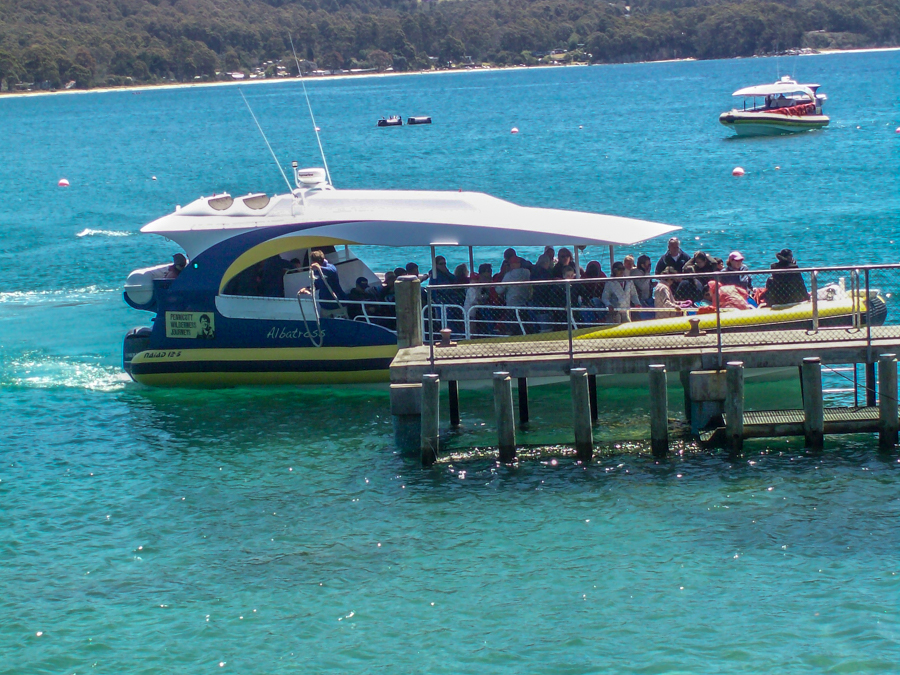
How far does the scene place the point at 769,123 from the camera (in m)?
66.0

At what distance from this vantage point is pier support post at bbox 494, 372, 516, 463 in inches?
592

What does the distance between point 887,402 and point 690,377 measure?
2.62m

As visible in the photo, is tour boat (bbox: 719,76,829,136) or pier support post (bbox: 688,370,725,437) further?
tour boat (bbox: 719,76,829,136)

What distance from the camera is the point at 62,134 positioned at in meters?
108

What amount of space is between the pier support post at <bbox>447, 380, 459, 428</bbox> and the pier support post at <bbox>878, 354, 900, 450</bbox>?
5.97 metres

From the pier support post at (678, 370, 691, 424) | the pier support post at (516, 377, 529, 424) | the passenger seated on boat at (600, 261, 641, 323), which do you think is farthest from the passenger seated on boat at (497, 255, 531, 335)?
the pier support post at (678, 370, 691, 424)

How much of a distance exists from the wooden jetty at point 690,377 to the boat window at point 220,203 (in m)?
5.23

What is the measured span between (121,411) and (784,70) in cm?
15955

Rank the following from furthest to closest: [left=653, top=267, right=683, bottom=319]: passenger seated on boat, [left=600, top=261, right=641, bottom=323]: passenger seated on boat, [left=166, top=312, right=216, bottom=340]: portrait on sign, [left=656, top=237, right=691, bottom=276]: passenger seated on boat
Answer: [left=166, top=312, right=216, bottom=340]: portrait on sign
[left=656, top=237, right=691, bottom=276]: passenger seated on boat
[left=653, top=267, right=683, bottom=319]: passenger seated on boat
[left=600, top=261, right=641, bottom=323]: passenger seated on boat

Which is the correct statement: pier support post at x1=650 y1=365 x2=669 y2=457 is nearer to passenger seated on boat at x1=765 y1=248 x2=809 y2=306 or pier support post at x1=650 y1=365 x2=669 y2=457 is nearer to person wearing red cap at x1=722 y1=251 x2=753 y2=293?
passenger seated on boat at x1=765 y1=248 x2=809 y2=306

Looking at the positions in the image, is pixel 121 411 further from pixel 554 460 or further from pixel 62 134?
pixel 62 134

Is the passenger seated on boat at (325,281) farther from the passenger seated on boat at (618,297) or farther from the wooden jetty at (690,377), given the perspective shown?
the passenger seated on boat at (618,297)

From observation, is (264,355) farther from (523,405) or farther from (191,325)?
(523,405)

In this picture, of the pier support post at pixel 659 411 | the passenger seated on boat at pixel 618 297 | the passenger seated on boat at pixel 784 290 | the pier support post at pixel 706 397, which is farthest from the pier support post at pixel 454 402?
the passenger seated on boat at pixel 784 290
